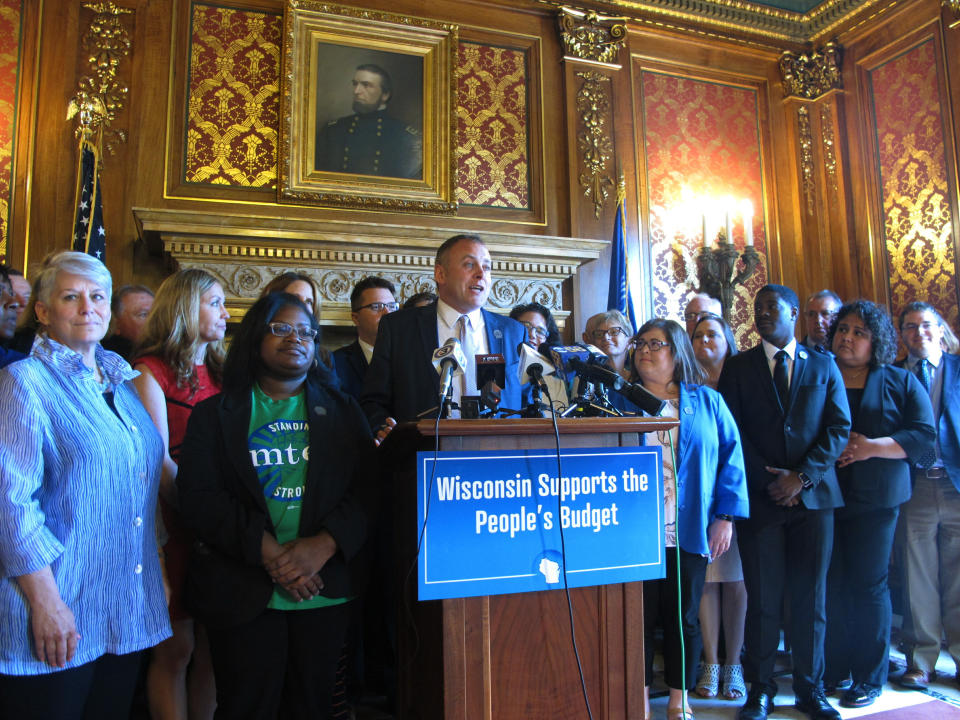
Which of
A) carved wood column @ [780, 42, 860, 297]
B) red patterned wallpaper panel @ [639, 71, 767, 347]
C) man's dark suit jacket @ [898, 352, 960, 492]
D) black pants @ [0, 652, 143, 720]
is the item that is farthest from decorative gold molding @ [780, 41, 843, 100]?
black pants @ [0, 652, 143, 720]

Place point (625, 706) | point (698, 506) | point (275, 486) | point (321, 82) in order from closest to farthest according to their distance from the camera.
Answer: point (625, 706) → point (275, 486) → point (698, 506) → point (321, 82)

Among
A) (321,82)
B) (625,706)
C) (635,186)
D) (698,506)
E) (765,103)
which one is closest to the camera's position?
(625,706)

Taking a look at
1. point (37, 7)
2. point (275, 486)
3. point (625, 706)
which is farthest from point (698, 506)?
point (37, 7)

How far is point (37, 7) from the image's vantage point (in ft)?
14.3

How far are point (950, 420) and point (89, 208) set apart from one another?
4330mm

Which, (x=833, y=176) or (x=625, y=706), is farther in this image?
(x=833, y=176)

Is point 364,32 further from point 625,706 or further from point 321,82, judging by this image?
point 625,706

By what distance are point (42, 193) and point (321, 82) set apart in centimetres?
176

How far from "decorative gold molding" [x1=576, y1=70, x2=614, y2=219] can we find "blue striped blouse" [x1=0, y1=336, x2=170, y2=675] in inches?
157

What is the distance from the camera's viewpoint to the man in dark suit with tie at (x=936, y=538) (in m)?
A: 2.97

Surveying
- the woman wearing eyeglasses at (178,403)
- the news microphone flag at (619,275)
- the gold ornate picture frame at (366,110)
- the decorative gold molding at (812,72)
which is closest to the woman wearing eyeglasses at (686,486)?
the woman wearing eyeglasses at (178,403)

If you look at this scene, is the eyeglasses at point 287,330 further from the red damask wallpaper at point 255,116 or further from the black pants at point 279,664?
the red damask wallpaper at point 255,116

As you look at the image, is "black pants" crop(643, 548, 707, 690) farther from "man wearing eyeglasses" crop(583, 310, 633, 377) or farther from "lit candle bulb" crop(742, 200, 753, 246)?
"lit candle bulb" crop(742, 200, 753, 246)

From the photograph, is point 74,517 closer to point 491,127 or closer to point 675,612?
point 675,612
